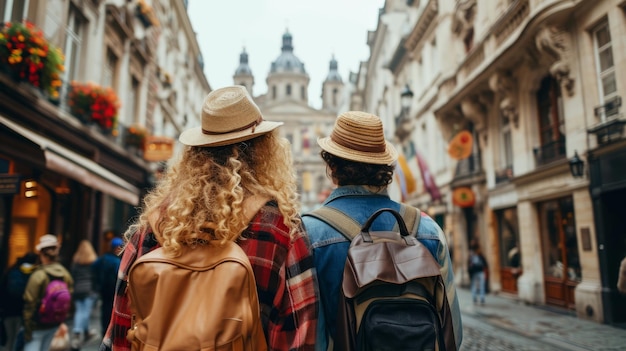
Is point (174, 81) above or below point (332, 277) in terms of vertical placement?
above

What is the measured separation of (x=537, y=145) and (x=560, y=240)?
2566mm

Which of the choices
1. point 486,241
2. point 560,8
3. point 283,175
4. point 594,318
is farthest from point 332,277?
point 486,241

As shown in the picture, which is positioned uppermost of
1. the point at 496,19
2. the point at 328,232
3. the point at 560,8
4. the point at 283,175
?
the point at 496,19

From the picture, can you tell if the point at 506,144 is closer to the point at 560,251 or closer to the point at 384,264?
the point at 560,251

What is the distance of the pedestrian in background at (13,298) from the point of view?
523 cm

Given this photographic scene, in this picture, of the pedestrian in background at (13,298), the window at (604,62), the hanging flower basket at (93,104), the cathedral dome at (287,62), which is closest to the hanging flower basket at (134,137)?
the hanging flower basket at (93,104)

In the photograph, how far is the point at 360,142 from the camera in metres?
2.46

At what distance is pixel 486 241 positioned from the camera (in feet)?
53.4

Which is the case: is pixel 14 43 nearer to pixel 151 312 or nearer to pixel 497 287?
pixel 151 312

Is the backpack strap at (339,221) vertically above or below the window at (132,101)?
below

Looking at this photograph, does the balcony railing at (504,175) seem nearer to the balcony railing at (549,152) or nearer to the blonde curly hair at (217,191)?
the balcony railing at (549,152)

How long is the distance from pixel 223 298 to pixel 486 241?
16.0 metres

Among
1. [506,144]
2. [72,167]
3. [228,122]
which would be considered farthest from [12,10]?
[506,144]

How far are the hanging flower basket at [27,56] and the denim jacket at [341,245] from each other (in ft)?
25.2
